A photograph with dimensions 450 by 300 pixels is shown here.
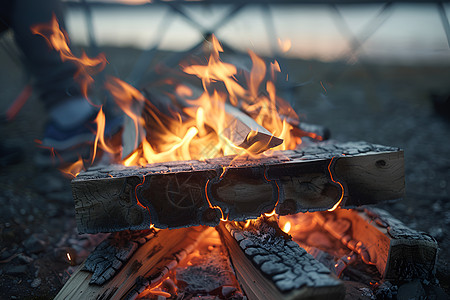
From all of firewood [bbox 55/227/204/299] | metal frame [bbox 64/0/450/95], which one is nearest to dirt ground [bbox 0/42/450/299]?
firewood [bbox 55/227/204/299]

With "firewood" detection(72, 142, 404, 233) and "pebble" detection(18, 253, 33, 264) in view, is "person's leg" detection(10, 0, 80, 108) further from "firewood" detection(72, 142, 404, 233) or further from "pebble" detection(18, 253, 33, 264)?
"firewood" detection(72, 142, 404, 233)

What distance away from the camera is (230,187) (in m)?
1.68

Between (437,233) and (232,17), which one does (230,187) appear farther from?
(232,17)

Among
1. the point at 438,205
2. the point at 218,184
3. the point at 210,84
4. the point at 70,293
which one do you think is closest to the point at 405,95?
the point at 438,205

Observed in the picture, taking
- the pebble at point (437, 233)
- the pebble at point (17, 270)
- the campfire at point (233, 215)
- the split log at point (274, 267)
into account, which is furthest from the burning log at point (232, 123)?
the pebble at point (437, 233)

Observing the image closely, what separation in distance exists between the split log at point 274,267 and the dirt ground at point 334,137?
99cm

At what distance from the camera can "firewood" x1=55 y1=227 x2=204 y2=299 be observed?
153cm

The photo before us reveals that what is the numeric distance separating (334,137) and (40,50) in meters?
3.61

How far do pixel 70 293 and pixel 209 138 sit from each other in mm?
1175

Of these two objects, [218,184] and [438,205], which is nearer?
[218,184]

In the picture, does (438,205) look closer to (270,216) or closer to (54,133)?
(270,216)

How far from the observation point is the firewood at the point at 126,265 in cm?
153

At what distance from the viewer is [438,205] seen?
2.71 meters

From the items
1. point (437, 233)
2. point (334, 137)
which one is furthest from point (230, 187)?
point (334, 137)
